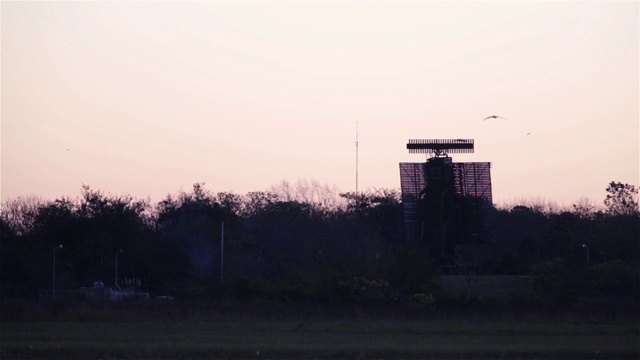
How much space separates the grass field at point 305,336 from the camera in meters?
24.4

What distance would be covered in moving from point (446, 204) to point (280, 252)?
630 inches

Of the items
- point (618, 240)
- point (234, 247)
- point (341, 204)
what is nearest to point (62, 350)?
point (234, 247)

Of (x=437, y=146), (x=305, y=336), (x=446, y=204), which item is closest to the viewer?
(x=305, y=336)

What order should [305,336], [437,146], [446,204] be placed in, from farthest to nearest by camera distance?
[437,146]
[446,204]
[305,336]

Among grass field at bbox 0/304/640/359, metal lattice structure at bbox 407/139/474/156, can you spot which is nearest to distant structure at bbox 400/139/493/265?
metal lattice structure at bbox 407/139/474/156

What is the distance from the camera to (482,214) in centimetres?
6384

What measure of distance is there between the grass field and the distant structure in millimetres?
25476

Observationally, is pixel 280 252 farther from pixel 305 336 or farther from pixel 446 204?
pixel 305 336

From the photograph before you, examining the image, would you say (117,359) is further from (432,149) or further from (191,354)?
(432,149)

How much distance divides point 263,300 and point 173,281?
13330 millimetres

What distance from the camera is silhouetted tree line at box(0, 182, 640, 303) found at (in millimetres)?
45688

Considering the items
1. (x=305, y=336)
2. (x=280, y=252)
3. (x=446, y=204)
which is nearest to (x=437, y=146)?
(x=446, y=204)

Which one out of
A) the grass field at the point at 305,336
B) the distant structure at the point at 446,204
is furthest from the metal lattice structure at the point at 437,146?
the grass field at the point at 305,336

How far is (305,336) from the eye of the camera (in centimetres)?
2925
